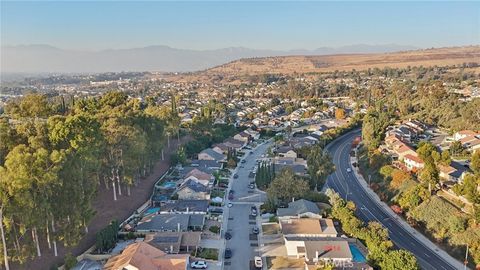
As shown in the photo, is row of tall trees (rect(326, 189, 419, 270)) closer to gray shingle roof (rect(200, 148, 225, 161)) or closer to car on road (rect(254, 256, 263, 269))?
car on road (rect(254, 256, 263, 269))

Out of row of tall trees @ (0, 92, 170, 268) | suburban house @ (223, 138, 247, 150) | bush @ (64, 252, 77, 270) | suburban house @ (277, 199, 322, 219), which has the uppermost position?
row of tall trees @ (0, 92, 170, 268)

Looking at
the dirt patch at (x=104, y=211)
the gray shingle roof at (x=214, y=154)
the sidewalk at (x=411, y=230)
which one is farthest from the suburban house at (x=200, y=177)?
the sidewalk at (x=411, y=230)

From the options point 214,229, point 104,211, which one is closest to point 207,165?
point 104,211

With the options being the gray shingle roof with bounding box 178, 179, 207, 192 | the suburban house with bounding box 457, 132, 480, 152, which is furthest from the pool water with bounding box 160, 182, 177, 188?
the suburban house with bounding box 457, 132, 480, 152

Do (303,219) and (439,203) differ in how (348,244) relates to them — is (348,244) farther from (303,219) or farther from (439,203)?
(439,203)

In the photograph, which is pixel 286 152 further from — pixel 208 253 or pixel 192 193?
pixel 208 253

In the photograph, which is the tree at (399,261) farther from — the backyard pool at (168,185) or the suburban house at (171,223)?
the backyard pool at (168,185)

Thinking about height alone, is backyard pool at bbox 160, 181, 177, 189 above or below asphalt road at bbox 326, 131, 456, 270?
above

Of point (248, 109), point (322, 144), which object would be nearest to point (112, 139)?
point (322, 144)
